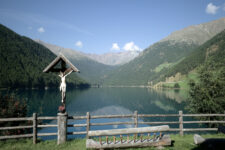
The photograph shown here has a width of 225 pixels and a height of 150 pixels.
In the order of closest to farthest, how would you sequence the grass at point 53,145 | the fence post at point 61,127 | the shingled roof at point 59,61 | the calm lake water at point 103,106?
1. the grass at point 53,145
2. the fence post at point 61,127
3. the shingled roof at point 59,61
4. the calm lake water at point 103,106

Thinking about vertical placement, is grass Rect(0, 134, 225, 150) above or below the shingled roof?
below

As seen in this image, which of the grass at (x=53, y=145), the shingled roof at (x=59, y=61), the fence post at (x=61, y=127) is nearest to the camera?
the grass at (x=53, y=145)

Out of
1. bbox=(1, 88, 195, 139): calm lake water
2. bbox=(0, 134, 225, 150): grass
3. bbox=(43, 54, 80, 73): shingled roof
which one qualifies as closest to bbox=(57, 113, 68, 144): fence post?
bbox=(0, 134, 225, 150): grass

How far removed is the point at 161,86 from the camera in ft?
632

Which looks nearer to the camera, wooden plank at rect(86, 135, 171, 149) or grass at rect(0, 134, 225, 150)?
wooden plank at rect(86, 135, 171, 149)

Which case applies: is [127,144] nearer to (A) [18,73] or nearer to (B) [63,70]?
(B) [63,70]

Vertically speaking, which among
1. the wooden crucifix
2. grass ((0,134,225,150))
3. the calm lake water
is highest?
the wooden crucifix

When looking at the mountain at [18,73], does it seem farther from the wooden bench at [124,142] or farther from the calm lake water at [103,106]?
the wooden bench at [124,142]

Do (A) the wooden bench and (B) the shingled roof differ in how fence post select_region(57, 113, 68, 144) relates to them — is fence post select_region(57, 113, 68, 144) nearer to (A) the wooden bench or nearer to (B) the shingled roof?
(A) the wooden bench

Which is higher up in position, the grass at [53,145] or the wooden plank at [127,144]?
the wooden plank at [127,144]

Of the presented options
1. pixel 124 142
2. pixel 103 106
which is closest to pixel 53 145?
pixel 124 142

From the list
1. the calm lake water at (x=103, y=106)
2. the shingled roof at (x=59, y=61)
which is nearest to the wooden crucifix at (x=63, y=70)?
the shingled roof at (x=59, y=61)

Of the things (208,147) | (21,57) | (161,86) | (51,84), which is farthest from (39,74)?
(208,147)

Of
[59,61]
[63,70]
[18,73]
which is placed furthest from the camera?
[18,73]
